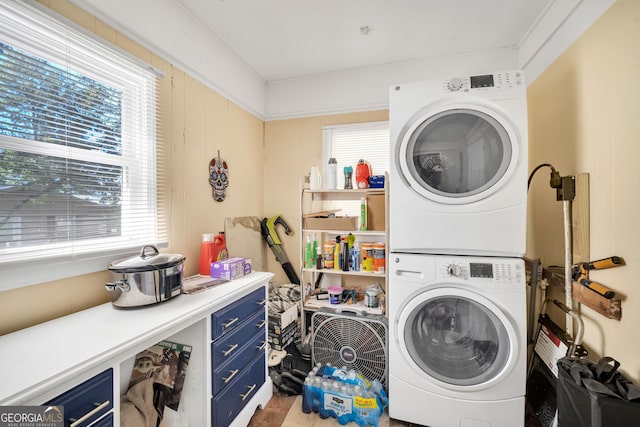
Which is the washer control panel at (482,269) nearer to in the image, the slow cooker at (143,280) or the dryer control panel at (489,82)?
the dryer control panel at (489,82)

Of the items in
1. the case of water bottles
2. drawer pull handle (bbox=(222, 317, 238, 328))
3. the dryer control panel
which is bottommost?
the case of water bottles

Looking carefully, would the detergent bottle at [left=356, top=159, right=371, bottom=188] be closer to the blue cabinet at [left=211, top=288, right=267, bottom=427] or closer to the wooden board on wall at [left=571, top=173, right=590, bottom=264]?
the blue cabinet at [left=211, top=288, right=267, bottom=427]

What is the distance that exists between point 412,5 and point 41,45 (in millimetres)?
2031

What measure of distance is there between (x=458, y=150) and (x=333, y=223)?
3.31 ft

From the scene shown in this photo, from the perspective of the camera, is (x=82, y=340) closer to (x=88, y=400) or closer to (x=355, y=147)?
(x=88, y=400)

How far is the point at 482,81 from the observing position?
A: 150cm

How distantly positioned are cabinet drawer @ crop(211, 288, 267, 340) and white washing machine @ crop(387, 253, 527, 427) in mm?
849

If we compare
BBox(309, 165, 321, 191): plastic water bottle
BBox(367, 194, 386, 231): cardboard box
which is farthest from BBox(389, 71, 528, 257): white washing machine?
BBox(309, 165, 321, 191): plastic water bottle

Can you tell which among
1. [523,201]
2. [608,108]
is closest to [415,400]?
[523,201]

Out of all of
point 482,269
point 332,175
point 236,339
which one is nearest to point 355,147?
point 332,175

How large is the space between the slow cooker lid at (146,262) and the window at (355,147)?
5.28 feet

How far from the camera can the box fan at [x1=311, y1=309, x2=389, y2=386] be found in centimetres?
184

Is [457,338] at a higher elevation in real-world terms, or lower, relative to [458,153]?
lower

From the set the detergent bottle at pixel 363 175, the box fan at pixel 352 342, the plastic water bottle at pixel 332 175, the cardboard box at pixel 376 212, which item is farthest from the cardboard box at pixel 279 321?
the detergent bottle at pixel 363 175
